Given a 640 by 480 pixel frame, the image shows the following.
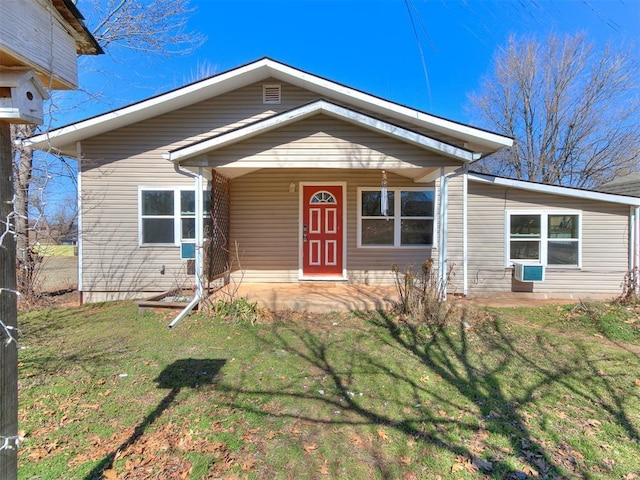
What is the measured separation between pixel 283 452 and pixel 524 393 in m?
2.66

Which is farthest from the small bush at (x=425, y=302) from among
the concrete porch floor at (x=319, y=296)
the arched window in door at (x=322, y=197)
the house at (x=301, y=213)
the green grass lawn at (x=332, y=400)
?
the arched window in door at (x=322, y=197)

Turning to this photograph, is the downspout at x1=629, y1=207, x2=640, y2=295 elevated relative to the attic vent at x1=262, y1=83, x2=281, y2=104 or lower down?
lower down

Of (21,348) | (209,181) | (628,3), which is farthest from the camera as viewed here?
(209,181)

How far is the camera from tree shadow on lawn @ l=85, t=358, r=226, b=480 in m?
2.83

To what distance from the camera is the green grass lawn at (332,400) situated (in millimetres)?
2643

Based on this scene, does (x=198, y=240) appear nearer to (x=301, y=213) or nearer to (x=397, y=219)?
(x=301, y=213)

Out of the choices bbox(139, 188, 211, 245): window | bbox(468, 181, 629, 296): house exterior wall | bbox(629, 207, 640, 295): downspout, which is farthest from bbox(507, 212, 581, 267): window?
bbox(139, 188, 211, 245): window

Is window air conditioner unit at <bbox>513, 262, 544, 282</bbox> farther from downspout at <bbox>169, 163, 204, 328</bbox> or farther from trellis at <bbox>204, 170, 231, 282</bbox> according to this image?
downspout at <bbox>169, 163, 204, 328</bbox>

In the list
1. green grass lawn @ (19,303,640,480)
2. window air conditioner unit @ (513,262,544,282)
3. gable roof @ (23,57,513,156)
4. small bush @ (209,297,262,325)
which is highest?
gable roof @ (23,57,513,156)

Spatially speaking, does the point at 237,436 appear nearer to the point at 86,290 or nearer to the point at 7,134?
the point at 7,134

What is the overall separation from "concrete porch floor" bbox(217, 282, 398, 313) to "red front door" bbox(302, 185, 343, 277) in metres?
0.48

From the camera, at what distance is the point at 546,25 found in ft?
10.9

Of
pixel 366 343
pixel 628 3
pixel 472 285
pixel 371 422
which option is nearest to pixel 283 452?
pixel 371 422

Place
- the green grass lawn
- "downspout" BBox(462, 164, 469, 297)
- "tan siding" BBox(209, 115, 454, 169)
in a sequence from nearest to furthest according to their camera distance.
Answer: the green grass lawn, "tan siding" BBox(209, 115, 454, 169), "downspout" BBox(462, 164, 469, 297)
